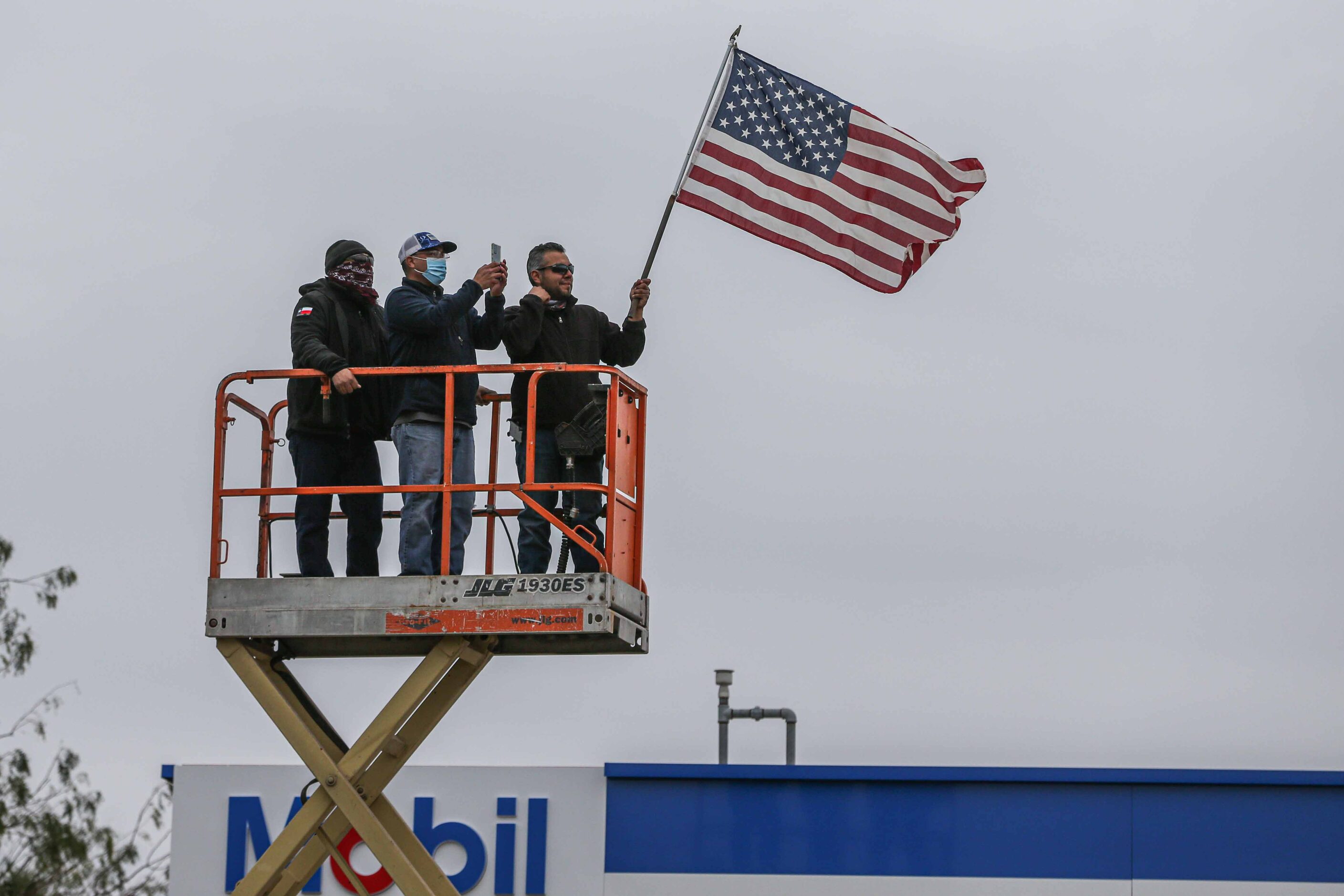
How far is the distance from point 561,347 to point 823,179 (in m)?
3.48

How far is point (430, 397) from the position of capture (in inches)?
490

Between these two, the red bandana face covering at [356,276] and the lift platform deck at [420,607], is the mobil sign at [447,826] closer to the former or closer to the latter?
the lift platform deck at [420,607]

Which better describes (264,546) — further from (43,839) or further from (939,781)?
(43,839)

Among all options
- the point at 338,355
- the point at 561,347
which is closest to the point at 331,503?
the point at 338,355

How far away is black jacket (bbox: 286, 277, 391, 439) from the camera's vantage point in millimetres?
12648

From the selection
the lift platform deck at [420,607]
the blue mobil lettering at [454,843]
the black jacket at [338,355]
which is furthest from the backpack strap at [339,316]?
the blue mobil lettering at [454,843]

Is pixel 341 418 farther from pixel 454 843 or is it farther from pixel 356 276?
pixel 454 843

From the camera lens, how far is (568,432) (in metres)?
12.9

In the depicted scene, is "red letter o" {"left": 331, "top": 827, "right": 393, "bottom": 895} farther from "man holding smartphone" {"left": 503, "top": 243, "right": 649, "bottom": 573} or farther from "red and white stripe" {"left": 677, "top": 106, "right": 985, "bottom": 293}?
"red and white stripe" {"left": 677, "top": 106, "right": 985, "bottom": 293}

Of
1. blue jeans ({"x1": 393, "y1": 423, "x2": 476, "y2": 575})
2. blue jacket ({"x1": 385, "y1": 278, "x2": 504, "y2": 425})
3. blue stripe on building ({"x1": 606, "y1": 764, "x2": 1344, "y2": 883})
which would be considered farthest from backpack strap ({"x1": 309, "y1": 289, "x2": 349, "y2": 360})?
blue stripe on building ({"x1": 606, "y1": 764, "x2": 1344, "y2": 883})

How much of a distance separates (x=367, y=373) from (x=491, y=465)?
7.54 feet

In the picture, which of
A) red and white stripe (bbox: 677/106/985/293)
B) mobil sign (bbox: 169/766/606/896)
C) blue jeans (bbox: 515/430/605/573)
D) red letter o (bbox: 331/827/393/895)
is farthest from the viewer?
red letter o (bbox: 331/827/393/895)

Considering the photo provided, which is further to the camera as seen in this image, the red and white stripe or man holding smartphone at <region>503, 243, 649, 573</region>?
the red and white stripe

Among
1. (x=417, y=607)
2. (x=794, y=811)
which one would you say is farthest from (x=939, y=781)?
(x=417, y=607)
